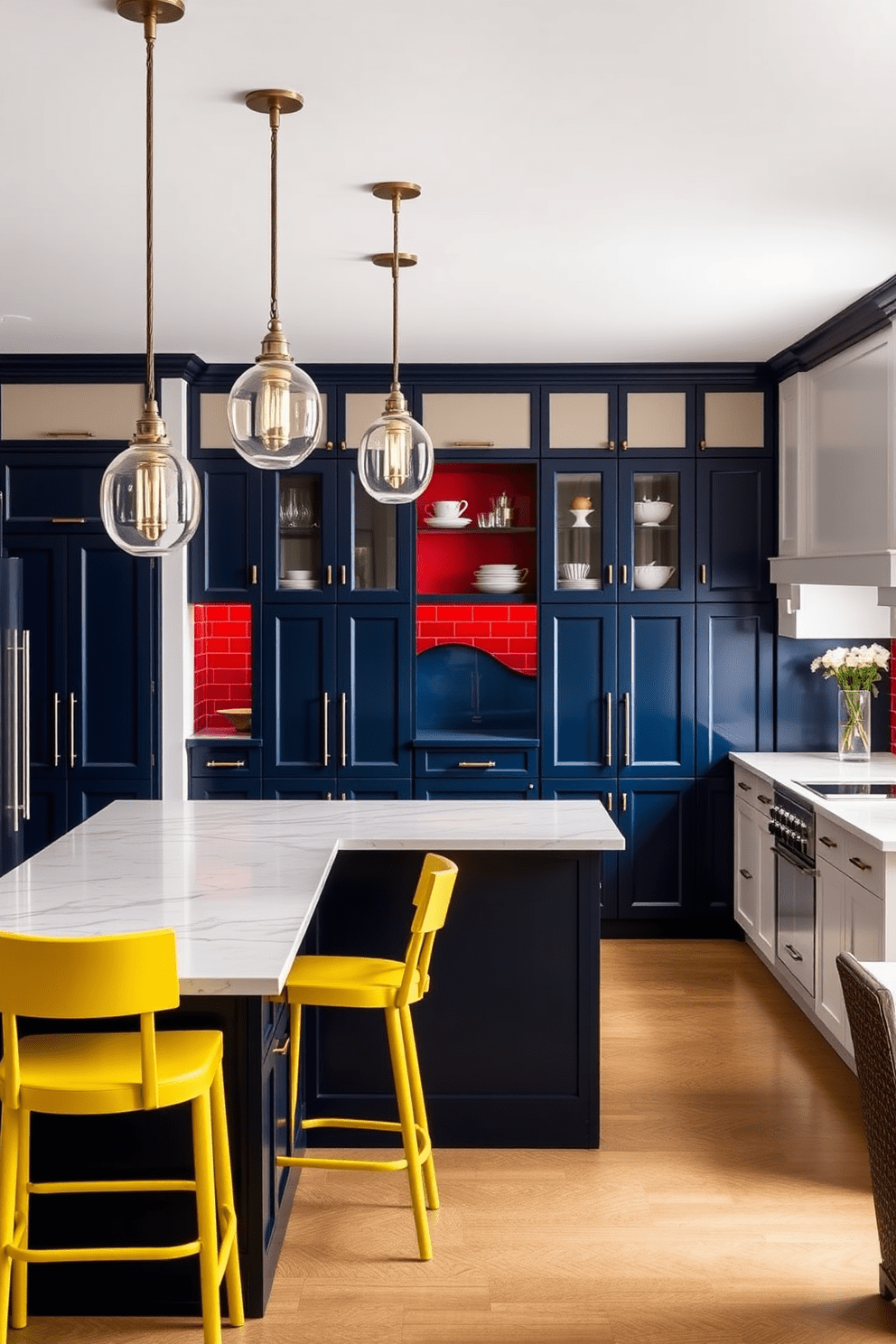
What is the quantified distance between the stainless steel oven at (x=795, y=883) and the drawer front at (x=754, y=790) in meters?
0.13

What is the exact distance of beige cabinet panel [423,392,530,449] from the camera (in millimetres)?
6102

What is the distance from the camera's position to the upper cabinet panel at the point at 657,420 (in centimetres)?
611

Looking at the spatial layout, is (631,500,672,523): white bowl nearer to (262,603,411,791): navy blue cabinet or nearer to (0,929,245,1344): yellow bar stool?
(262,603,411,791): navy blue cabinet

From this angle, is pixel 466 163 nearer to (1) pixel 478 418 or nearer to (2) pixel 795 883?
(1) pixel 478 418

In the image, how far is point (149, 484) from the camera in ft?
7.93

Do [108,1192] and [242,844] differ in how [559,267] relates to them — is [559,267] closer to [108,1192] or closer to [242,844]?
[242,844]

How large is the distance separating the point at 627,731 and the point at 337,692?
136 cm

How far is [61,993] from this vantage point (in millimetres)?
2385

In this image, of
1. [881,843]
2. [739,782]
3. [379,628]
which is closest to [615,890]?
[739,782]

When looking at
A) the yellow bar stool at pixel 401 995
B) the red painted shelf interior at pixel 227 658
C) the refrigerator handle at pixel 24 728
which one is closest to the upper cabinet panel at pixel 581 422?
the red painted shelf interior at pixel 227 658

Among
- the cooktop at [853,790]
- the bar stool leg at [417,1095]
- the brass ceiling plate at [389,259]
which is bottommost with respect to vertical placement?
the bar stool leg at [417,1095]

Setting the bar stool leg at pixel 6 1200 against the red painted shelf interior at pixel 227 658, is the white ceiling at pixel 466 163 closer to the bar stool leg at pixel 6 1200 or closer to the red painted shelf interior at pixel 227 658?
the red painted shelf interior at pixel 227 658

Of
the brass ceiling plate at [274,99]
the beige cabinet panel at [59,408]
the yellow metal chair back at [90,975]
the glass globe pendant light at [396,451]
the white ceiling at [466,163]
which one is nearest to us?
the yellow metal chair back at [90,975]

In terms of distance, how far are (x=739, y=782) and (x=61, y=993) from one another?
414cm
